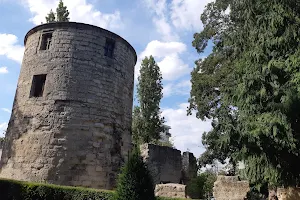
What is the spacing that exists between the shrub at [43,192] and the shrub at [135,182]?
41.2 inches

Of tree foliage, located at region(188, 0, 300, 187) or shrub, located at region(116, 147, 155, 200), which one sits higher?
tree foliage, located at region(188, 0, 300, 187)

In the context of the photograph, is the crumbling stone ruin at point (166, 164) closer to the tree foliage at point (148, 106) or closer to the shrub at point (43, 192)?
the tree foliage at point (148, 106)

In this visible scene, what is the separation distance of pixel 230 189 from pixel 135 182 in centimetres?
438

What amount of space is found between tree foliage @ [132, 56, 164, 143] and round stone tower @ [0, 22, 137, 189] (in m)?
10.0

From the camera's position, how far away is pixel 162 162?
50.2 feet

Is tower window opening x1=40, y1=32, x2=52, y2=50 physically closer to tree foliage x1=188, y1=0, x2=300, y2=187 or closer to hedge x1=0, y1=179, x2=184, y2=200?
hedge x1=0, y1=179, x2=184, y2=200

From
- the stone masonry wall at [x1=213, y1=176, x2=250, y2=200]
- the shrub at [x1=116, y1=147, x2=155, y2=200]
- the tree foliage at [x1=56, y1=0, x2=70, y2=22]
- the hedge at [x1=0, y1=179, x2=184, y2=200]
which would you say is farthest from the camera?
the tree foliage at [x1=56, y1=0, x2=70, y2=22]

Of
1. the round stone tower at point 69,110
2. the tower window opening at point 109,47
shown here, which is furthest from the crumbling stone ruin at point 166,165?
the tower window opening at point 109,47

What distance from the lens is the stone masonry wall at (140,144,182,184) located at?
14836 millimetres

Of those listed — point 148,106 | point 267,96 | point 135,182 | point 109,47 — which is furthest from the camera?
point 148,106

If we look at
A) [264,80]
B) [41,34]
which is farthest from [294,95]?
[41,34]

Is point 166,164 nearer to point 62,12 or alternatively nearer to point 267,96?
point 267,96

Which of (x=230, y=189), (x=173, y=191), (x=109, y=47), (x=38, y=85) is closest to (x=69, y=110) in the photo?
(x=38, y=85)

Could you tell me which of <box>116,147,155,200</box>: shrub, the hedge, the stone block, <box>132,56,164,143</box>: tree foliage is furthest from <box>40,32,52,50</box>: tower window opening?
<box>132,56,164,143</box>: tree foliage
